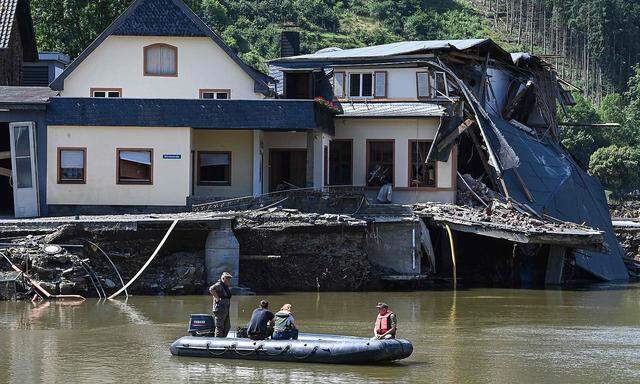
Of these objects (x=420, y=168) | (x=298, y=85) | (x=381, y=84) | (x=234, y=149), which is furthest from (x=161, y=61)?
(x=420, y=168)

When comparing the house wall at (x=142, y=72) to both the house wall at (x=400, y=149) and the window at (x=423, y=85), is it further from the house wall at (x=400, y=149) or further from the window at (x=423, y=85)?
the window at (x=423, y=85)

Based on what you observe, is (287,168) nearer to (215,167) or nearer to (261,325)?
(215,167)

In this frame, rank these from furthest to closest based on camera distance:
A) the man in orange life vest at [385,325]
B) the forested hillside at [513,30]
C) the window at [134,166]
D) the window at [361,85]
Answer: the forested hillside at [513,30] → the window at [361,85] → the window at [134,166] → the man in orange life vest at [385,325]

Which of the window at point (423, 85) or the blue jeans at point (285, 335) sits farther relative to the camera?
the window at point (423, 85)

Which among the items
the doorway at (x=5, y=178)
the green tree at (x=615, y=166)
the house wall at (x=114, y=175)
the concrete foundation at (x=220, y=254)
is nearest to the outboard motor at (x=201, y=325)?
the concrete foundation at (x=220, y=254)

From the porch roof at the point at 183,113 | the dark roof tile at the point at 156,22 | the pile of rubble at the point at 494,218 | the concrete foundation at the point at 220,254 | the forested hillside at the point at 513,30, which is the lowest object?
the concrete foundation at the point at 220,254

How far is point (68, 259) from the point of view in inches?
1630

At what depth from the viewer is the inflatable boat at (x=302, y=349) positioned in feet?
94.0

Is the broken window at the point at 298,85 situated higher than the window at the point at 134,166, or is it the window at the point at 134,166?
the broken window at the point at 298,85

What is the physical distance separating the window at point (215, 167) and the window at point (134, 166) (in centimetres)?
305

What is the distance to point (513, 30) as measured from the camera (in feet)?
504

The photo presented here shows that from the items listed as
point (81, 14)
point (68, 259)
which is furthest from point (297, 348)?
point (81, 14)

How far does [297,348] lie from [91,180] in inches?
835

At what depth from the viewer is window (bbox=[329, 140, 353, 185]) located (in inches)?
2087
